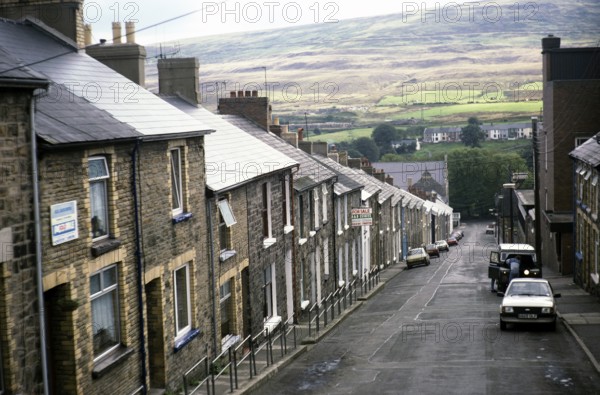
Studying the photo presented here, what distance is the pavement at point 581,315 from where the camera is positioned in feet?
Result: 69.8

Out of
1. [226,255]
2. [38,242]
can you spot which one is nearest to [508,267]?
[226,255]

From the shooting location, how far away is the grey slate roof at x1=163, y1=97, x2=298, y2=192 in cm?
1956

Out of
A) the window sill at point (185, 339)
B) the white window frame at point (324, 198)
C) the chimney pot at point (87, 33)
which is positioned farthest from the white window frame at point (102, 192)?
the white window frame at point (324, 198)

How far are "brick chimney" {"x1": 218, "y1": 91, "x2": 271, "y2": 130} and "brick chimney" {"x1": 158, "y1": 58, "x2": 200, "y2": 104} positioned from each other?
688 centimetres

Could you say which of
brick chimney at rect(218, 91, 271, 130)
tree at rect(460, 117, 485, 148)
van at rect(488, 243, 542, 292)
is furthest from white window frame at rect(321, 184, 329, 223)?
tree at rect(460, 117, 485, 148)

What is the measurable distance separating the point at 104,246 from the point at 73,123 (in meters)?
1.94

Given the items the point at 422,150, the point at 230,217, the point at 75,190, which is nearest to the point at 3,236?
the point at 75,190

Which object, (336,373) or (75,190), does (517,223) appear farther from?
(75,190)

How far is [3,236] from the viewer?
1002 cm

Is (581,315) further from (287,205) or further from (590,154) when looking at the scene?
(287,205)

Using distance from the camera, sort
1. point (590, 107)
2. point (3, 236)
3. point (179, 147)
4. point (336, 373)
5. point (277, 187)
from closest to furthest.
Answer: point (3, 236) < point (179, 147) < point (336, 373) < point (277, 187) < point (590, 107)

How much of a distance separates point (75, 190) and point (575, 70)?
128 ft

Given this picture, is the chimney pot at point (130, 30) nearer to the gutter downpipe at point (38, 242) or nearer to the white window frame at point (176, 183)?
the white window frame at point (176, 183)

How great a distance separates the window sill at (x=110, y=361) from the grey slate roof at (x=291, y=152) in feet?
52.5
